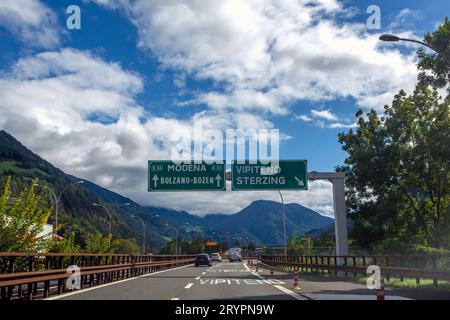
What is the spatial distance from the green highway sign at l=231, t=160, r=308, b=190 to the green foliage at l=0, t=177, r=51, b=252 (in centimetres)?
1728

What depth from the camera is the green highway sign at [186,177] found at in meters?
32.5

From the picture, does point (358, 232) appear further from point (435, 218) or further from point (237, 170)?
point (237, 170)

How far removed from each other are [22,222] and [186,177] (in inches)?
678

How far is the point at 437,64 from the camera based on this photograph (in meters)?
23.1

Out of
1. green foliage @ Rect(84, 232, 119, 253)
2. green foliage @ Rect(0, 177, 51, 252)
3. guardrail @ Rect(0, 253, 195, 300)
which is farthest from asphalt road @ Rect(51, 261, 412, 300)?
green foliage @ Rect(84, 232, 119, 253)

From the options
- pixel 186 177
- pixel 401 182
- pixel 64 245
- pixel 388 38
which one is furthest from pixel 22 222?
pixel 401 182

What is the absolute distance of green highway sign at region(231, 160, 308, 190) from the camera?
32250mm

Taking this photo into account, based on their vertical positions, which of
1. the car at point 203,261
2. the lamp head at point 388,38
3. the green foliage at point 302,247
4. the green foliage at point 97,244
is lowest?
the car at point 203,261

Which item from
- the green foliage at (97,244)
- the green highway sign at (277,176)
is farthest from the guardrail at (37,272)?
the green highway sign at (277,176)

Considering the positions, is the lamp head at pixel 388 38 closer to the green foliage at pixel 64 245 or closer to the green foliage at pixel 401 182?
the green foliage at pixel 64 245

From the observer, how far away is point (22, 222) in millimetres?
15789

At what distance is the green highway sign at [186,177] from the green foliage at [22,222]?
15.5 metres

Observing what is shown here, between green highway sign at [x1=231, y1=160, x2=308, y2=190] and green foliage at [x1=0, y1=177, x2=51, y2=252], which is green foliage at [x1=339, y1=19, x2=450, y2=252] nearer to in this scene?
green highway sign at [x1=231, y1=160, x2=308, y2=190]
